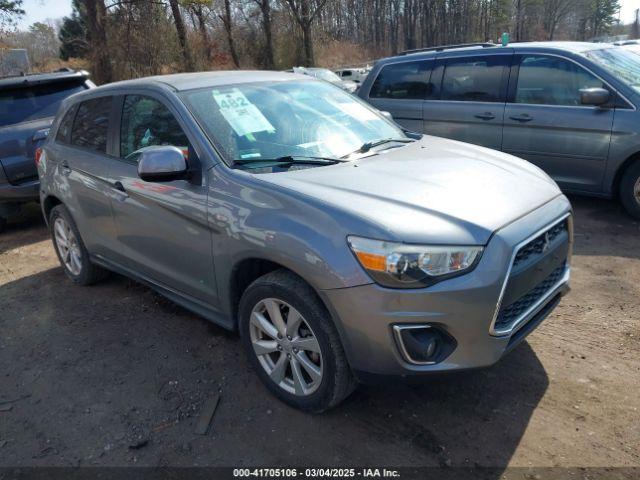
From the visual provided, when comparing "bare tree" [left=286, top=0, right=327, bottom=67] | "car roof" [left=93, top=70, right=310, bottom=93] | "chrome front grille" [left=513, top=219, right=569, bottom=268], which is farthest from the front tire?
"bare tree" [left=286, top=0, right=327, bottom=67]

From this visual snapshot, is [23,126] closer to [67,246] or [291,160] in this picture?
[67,246]

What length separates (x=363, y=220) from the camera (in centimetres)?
249

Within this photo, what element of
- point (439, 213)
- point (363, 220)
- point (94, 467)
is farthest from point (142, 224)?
point (439, 213)

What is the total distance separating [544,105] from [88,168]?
467 cm

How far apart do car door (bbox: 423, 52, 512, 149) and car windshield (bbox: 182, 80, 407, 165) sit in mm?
2813

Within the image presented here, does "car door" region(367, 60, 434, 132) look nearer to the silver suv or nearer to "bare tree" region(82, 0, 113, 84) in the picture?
the silver suv

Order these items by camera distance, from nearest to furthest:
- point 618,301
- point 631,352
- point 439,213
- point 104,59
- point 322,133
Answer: point 439,213 → point 631,352 → point 322,133 → point 618,301 → point 104,59

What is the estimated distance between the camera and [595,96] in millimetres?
5375

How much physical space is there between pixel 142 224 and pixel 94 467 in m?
1.60

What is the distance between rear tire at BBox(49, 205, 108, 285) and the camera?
15.5 feet

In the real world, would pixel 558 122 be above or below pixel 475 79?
below

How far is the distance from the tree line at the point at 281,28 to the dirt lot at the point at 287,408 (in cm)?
1969

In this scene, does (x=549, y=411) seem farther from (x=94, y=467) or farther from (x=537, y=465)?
(x=94, y=467)

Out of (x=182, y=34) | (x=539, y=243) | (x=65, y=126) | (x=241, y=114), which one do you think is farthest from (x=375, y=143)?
(x=182, y=34)
